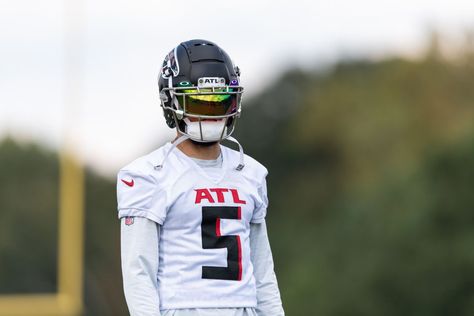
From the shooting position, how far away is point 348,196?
46.3 meters

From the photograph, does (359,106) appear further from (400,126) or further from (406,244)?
(406,244)

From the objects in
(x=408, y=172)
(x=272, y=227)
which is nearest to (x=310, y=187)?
(x=272, y=227)

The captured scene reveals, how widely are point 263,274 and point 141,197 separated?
66cm

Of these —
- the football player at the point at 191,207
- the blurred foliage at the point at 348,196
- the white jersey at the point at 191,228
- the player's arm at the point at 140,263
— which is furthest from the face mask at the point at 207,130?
the blurred foliage at the point at 348,196

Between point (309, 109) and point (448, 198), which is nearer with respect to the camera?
point (448, 198)

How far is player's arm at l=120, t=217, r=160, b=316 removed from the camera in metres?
5.01

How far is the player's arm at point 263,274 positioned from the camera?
17.7ft

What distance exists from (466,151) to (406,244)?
8.91 feet

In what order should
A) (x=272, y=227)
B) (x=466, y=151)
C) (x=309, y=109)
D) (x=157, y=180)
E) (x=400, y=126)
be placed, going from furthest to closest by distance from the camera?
(x=309, y=109)
(x=272, y=227)
(x=400, y=126)
(x=466, y=151)
(x=157, y=180)

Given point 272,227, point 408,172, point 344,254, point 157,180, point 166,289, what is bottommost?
point 272,227

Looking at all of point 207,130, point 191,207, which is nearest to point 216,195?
point 191,207

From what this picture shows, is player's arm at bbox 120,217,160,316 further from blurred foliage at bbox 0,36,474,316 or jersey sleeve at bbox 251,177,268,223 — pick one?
blurred foliage at bbox 0,36,474,316

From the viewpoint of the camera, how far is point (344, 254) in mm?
39094

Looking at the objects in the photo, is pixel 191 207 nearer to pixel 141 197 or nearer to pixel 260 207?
pixel 141 197
